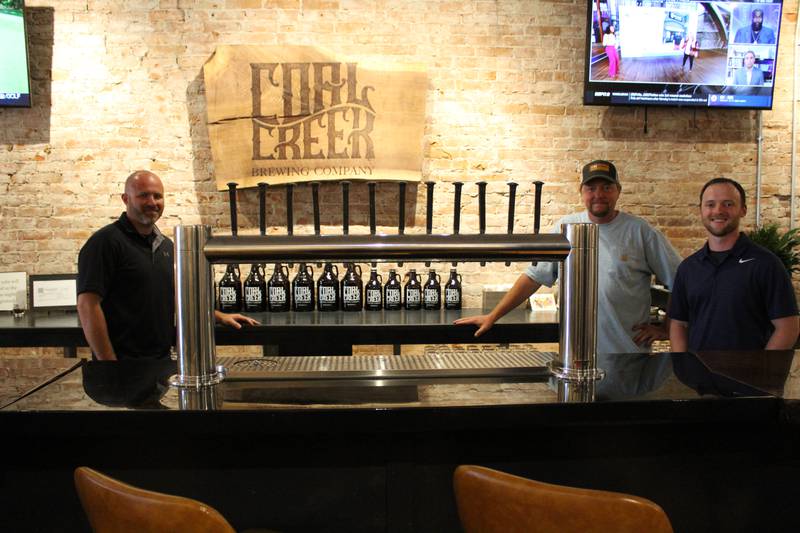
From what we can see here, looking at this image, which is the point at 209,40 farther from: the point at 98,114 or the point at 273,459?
the point at 273,459

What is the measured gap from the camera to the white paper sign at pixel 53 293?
3768 mm

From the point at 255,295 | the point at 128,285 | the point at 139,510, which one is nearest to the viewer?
the point at 139,510

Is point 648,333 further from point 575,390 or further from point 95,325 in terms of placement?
point 95,325

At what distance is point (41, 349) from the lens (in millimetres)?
4078

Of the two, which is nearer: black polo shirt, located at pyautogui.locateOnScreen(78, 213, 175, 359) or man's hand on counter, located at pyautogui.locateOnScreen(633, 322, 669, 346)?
black polo shirt, located at pyautogui.locateOnScreen(78, 213, 175, 359)

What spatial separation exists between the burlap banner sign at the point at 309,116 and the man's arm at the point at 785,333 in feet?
7.47

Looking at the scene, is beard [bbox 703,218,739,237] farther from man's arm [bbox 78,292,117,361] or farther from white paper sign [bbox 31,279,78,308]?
white paper sign [bbox 31,279,78,308]

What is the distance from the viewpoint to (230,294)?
363 cm

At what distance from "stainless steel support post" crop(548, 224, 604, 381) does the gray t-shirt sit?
1.43 m

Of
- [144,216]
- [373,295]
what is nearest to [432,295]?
[373,295]

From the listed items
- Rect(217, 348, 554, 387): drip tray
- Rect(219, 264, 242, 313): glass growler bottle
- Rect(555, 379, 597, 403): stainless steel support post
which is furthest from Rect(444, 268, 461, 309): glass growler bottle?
Rect(555, 379, 597, 403): stainless steel support post

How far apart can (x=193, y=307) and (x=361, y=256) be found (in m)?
0.38

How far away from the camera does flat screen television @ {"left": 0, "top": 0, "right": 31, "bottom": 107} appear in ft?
12.3

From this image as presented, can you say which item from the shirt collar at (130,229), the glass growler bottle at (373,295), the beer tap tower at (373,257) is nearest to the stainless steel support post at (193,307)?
the beer tap tower at (373,257)
